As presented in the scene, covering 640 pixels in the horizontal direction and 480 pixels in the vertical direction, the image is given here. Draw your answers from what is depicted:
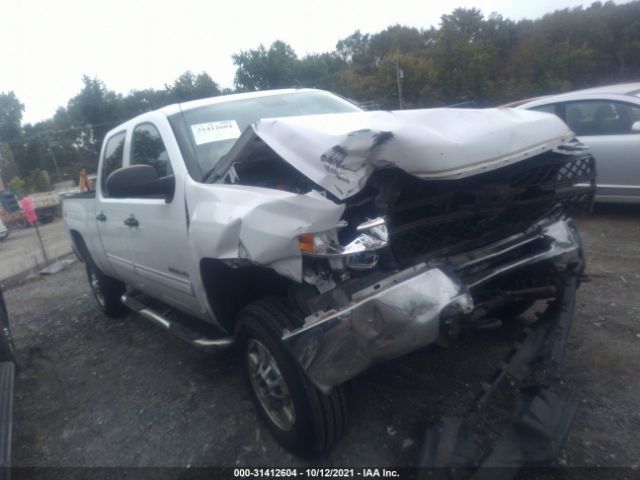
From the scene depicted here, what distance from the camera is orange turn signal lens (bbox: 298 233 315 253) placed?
7.20 ft

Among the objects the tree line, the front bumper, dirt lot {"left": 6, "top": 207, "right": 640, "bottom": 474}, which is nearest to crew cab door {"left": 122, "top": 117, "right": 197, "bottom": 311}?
dirt lot {"left": 6, "top": 207, "right": 640, "bottom": 474}

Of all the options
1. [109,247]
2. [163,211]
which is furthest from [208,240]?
[109,247]

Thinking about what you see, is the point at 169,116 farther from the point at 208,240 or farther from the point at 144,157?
the point at 208,240

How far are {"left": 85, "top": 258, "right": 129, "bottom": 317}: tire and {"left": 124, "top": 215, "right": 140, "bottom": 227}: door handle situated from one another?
1.75m

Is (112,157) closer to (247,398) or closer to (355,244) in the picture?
(247,398)

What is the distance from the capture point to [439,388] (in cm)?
313

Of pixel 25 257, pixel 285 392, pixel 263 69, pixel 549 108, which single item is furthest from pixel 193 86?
pixel 285 392

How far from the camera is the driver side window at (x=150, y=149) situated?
11.5 feet

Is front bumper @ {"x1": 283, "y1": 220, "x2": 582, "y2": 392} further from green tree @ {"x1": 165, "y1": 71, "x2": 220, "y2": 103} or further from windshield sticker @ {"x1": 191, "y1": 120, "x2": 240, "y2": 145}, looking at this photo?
green tree @ {"x1": 165, "y1": 71, "x2": 220, "y2": 103}

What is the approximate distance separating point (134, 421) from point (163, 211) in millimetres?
1481

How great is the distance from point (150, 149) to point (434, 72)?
35704mm

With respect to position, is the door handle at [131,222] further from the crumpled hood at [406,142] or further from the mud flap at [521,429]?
the mud flap at [521,429]

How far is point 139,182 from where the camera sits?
9.81 ft

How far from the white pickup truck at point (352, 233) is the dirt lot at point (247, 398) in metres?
0.43
